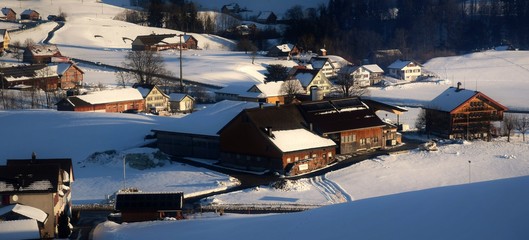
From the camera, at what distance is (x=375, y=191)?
55.1 ft

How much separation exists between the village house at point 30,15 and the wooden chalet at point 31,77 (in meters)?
23.8

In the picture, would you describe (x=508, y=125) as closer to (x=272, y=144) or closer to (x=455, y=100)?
(x=455, y=100)

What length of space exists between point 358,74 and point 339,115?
18374 mm

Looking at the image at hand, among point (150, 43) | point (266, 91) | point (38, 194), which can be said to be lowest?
point (38, 194)

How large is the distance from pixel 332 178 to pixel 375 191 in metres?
1.59

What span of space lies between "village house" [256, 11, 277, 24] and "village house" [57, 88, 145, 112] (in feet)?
119

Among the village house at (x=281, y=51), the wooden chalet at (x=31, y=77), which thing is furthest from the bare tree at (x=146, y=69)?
the village house at (x=281, y=51)

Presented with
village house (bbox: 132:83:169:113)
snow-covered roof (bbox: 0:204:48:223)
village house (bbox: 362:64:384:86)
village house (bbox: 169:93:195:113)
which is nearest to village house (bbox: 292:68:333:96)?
village house (bbox: 362:64:384:86)

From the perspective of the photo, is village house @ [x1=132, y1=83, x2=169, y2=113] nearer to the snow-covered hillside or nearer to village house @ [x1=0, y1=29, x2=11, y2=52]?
village house @ [x1=0, y1=29, x2=11, y2=52]

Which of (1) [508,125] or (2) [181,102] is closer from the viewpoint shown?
(1) [508,125]

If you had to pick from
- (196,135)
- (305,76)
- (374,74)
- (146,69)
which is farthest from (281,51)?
(196,135)

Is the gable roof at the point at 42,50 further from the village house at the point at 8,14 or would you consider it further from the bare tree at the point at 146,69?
the village house at the point at 8,14

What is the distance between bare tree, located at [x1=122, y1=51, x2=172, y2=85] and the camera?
35.6 metres

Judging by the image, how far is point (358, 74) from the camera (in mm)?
39312
